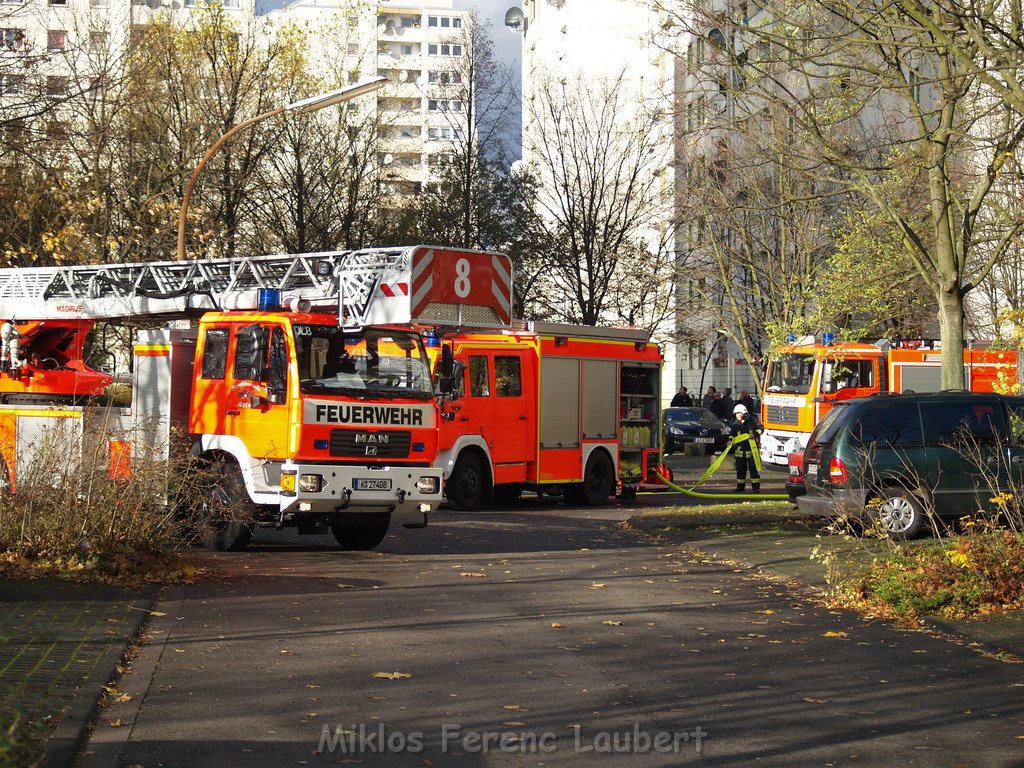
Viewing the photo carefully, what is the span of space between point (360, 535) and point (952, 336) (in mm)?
8457

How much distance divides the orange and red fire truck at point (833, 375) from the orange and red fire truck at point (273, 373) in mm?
15381

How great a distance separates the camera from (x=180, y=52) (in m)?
34.0

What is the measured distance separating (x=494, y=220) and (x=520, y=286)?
2133 millimetres

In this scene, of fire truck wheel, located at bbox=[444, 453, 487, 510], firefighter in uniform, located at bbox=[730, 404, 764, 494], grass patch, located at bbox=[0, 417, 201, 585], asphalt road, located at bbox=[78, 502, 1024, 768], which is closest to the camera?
asphalt road, located at bbox=[78, 502, 1024, 768]

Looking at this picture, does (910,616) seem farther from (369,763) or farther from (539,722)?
(369,763)

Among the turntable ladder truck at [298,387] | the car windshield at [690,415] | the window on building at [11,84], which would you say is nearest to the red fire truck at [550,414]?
the turntable ladder truck at [298,387]

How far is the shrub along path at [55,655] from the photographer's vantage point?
5883 mm

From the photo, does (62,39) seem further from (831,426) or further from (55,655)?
(55,655)

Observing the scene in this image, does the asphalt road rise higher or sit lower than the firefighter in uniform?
lower

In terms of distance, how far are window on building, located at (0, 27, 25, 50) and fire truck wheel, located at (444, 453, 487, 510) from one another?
30.0 ft

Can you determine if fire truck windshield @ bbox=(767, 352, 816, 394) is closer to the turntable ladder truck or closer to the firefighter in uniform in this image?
the firefighter in uniform

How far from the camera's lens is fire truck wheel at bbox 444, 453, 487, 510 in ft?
70.8

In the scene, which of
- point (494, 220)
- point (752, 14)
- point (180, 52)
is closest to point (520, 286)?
point (494, 220)

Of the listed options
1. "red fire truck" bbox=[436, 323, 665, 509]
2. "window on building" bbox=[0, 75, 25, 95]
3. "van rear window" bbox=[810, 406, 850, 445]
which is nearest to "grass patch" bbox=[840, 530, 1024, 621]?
"van rear window" bbox=[810, 406, 850, 445]
